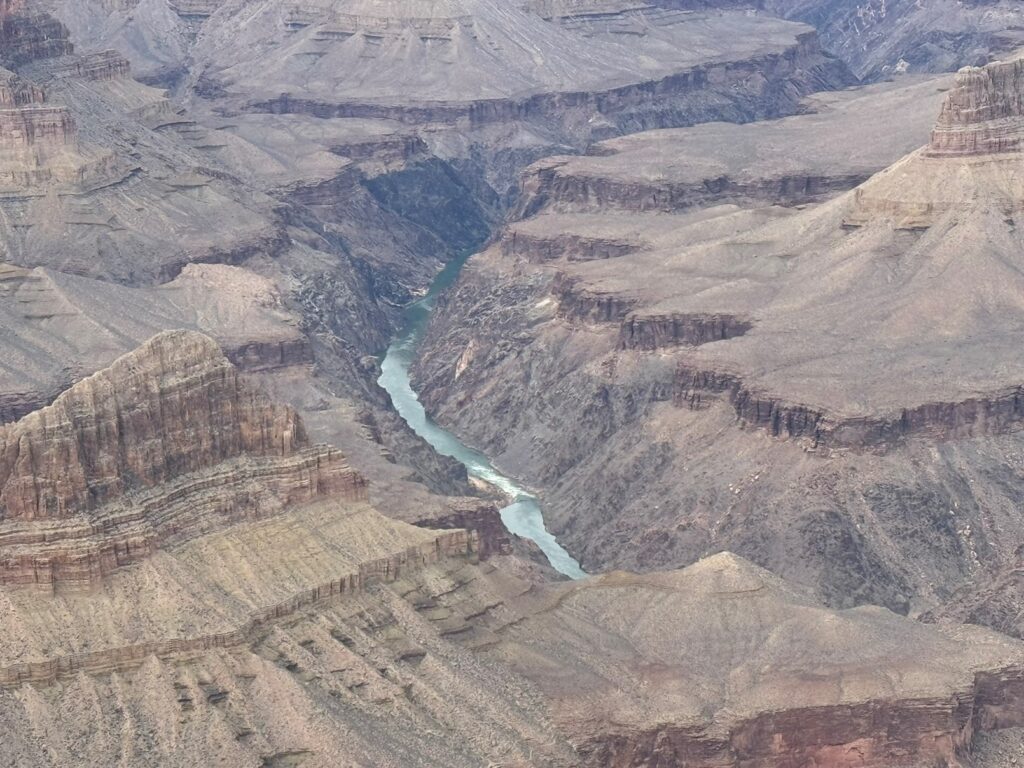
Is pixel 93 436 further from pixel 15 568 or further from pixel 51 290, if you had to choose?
pixel 51 290

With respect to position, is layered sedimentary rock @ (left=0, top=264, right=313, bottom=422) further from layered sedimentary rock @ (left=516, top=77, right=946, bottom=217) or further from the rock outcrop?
the rock outcrop

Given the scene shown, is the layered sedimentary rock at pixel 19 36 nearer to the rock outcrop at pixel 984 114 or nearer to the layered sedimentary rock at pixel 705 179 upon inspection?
the layered sedimentary rock at pixel 705 179

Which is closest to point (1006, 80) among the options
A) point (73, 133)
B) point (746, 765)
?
point (73, 133)

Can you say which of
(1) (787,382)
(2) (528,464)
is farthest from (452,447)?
(1) (787,382)

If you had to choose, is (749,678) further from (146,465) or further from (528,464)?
(528,464)

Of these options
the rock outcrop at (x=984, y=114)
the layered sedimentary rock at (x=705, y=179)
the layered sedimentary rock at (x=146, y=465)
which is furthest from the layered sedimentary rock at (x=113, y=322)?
the rock outcrop at (x=984, y=114)
